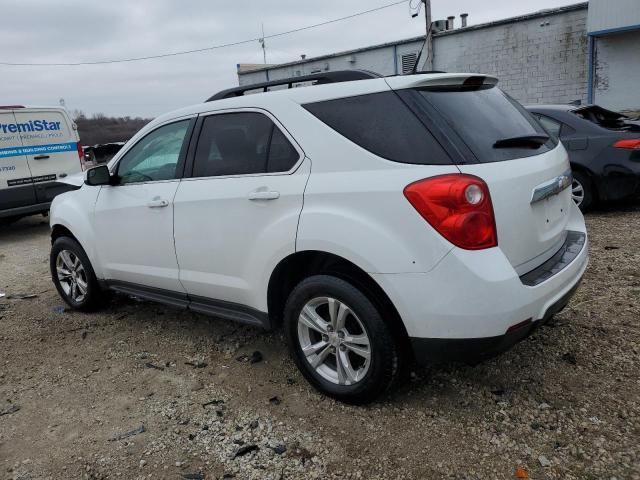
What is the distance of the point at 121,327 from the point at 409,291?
294cm

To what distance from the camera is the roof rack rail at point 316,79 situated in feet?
9.58

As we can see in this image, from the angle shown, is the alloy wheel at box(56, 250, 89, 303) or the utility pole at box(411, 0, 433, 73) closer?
the alloy wheel at box(56, 250, 89, 303)

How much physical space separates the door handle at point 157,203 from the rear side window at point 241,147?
31cm

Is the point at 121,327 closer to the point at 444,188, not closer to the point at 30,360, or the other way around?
the point at 30,360

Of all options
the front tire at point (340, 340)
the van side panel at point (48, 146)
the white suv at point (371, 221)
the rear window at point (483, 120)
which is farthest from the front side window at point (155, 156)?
the van side panel at point (48, 146)

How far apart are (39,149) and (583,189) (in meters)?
8.51

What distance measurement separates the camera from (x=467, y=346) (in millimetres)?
2426

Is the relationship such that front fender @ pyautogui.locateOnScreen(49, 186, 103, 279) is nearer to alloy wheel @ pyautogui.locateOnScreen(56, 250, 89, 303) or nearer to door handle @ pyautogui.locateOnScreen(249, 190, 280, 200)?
alloy wheel @ pyautogui.locateOnScreen(56, 250, 89, 303)

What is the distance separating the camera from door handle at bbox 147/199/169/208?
Result: 358cm

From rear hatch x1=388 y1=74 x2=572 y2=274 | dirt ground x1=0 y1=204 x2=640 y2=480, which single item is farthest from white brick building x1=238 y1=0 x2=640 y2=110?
rear hatch x1=388 y1=74 x2=572 y2=274

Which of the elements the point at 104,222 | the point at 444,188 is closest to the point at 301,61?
the point at 104,222

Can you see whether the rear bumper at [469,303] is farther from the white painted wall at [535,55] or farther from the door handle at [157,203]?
the white painted wall at [535,55]

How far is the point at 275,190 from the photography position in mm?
2934

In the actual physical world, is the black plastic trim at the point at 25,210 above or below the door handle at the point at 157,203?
below
